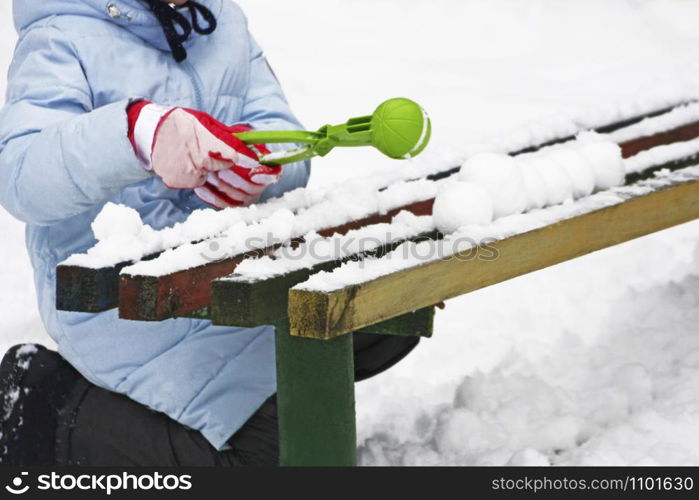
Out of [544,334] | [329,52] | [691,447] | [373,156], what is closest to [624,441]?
[691,447]

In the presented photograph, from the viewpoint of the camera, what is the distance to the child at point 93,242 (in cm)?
176

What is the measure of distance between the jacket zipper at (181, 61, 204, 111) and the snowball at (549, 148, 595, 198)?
0.64m

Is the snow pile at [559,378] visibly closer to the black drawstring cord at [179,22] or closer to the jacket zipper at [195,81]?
the jacket zipper at [195,81]

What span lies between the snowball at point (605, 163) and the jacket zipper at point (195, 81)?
0.69 meters

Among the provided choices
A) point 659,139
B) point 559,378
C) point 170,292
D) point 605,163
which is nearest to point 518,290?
point 559,378

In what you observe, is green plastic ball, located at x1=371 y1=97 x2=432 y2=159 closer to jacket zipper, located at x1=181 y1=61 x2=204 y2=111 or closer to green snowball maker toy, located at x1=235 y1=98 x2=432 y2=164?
green snowball maker toy, located at x1=235 y1=98 x2=432 y2=164

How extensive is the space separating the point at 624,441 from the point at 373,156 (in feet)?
6.58

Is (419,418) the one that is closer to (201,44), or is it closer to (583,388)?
(583,388)

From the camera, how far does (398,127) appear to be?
1.59 meters

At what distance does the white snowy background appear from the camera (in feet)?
7.44

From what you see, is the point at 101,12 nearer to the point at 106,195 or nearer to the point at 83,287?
the point at 106,195

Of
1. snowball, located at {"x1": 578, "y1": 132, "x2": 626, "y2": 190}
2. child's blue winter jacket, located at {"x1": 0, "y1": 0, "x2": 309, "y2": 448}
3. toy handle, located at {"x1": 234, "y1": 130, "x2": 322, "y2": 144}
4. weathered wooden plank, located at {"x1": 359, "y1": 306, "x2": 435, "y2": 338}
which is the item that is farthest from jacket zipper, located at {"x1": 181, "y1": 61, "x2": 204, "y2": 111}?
snowball, located at {"x1": 578, "y1": 132, "x2": 626, "y2": 190}

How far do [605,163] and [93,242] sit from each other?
893mm

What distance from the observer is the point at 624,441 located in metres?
2.14
